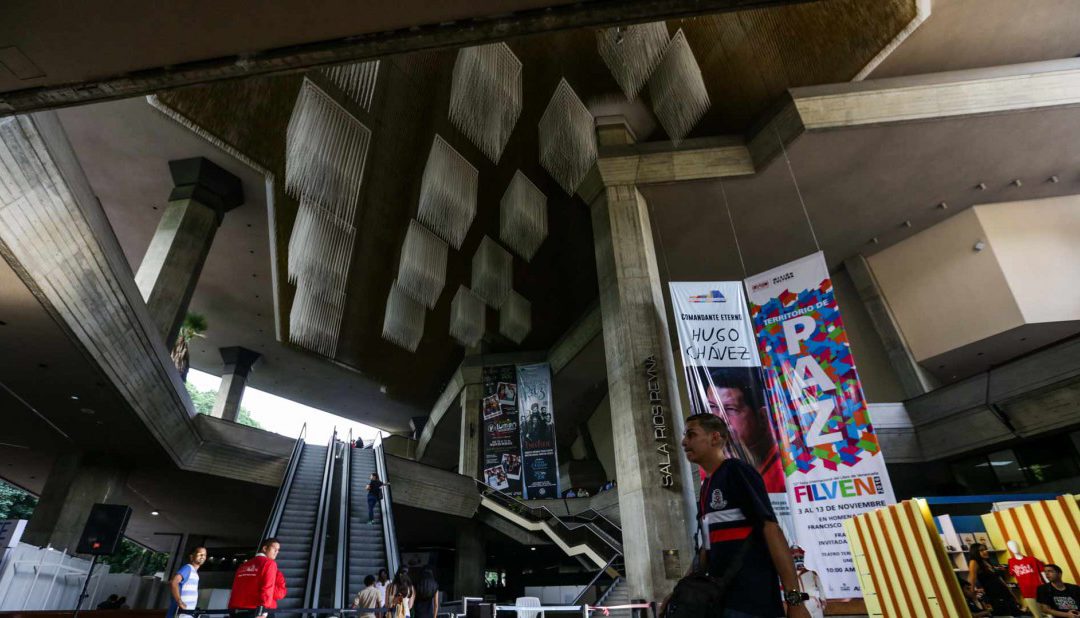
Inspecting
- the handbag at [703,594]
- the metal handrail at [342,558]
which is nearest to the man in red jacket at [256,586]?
the metal handrail at [342,558]

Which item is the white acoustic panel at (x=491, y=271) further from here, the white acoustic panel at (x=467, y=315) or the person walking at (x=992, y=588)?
the person walking at (x=992, y=588)

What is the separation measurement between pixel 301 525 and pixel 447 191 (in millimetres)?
7240

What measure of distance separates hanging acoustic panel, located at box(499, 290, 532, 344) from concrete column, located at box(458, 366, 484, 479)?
4900 mm

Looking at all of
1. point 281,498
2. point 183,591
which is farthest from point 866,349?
point 183,591

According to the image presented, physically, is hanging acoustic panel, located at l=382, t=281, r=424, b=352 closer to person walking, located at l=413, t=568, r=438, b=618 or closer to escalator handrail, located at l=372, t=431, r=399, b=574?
escalator handrail, located at l=372, t=431, r=399, b=574

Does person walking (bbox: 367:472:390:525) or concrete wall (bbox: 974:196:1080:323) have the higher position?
concrete wall (bbox: 974:196:1080:323)

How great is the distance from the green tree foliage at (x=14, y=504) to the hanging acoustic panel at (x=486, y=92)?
3599 cm

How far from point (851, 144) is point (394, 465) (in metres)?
14.6

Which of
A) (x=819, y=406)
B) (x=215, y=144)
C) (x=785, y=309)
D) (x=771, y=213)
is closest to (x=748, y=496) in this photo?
(x=819, y=406)

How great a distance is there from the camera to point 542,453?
18469 millimetres

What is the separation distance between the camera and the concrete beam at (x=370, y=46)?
193cm

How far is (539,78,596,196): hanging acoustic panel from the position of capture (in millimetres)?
11203

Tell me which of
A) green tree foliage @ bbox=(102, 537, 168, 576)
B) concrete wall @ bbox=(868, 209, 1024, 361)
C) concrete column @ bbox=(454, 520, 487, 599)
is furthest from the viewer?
green tree foliage @ bbox=(102, 537, 168, 576)

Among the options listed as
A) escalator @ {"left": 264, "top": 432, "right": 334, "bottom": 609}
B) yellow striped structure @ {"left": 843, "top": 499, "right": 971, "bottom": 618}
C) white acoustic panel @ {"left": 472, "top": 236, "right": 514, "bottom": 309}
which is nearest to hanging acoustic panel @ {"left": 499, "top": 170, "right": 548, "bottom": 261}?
white acoustic panel @ {"left": 472, "top": 236, "right": 514, "bottom": 309}
